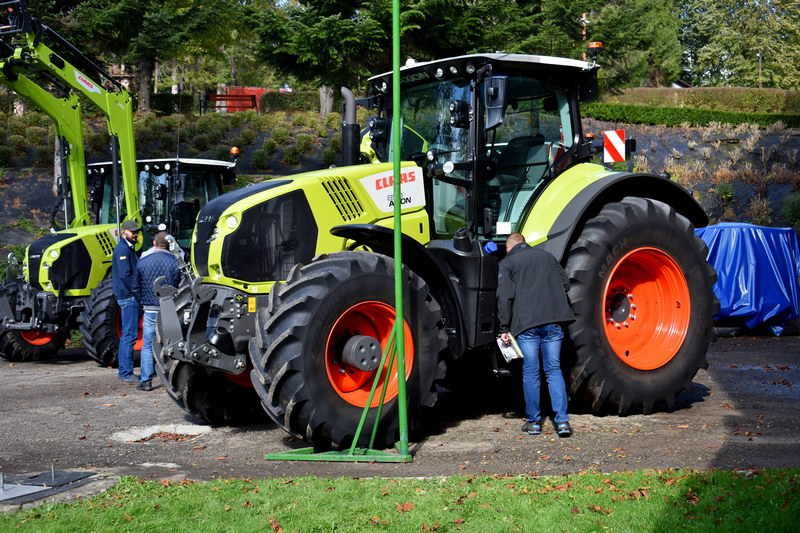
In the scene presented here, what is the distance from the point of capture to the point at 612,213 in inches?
315

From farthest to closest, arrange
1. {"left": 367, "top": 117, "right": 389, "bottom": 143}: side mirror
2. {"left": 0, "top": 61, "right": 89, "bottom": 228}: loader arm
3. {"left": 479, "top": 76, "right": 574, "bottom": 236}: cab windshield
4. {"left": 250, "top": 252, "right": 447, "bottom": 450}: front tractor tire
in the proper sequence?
1. {"left": 0, "top": 61, "right": 89, "bottom": 228}: loader arm
2. {"left": 367, "top": 117, "right": 389, "bottom": 143}: side mirror
3. {"left": 479, "top": 76, "right": 574, "bottom": 236}: cab windshield
4. {"left": 250, "top": 252, "right": 447, "bottom": 450}: front tractor tire

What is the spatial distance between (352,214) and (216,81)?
47.3m

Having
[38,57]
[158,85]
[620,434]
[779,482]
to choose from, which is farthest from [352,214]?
[158,85]

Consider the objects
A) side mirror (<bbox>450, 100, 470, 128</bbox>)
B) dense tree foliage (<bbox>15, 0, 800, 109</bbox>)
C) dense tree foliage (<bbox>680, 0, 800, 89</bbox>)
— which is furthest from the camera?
dense tree foliage (<bbox>680, 0, 800, 89</bbox>)

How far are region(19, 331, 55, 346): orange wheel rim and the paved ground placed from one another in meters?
3.41

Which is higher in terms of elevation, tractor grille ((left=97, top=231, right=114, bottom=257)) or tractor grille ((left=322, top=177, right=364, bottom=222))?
tractor grille ((left=322, top=177, right=364, bottom=222))

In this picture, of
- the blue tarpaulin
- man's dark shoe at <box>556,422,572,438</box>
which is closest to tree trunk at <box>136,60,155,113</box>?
the blue tarpaulin

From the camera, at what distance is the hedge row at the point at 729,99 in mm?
37844

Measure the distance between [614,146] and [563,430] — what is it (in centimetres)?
402

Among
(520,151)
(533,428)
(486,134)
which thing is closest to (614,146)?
(520,151)

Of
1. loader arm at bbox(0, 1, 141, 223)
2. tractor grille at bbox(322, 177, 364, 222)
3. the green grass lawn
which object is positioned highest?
loader arm at bbox(0, 1, 141, 223)

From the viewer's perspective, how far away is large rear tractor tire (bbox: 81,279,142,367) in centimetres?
1224

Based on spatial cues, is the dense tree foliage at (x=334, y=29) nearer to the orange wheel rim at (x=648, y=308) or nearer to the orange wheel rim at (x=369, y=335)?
the orange wheel rim at (x=648, y=308)

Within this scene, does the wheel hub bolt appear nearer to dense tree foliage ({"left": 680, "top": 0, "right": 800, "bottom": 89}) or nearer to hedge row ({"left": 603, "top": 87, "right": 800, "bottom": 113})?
hedge row ({"left": 603, "top": 87, "right": 800, "bottom": 113})
